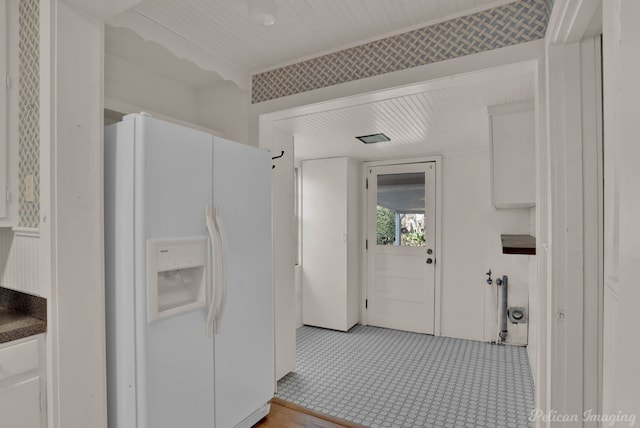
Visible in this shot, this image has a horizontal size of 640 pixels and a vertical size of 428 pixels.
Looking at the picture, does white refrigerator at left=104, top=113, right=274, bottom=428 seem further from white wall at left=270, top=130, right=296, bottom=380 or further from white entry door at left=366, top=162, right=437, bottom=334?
white entry door at left=366, top=162, right=437, bottom=334

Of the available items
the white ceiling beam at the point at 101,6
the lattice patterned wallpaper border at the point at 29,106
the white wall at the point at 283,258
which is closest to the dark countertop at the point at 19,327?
the lattice patterned wallpaper border at the point at 29,106

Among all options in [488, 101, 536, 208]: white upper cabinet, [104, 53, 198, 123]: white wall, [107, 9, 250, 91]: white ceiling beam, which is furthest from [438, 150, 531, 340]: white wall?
[104, 53, 198, 123]: white wall

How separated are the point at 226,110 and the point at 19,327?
177 centimetres

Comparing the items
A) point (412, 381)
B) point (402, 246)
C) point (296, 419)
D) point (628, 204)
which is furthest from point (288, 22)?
point (402, 246)

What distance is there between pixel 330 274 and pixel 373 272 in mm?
614

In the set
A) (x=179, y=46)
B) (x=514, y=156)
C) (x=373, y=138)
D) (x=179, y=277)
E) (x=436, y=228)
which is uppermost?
(x=179, y=46)

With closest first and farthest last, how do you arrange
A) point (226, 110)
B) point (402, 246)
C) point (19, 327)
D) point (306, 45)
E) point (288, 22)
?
point (19, 327)
point (288, 22)
point (306, 45)
point (226, 110)
point (402, 246)

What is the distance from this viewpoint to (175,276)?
1.63m

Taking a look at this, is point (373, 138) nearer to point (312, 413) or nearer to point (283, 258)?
point (283, 258)

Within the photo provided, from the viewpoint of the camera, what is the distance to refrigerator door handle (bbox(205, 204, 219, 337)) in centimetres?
170

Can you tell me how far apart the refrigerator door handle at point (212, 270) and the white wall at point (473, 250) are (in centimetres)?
298

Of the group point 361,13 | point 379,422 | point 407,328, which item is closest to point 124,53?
point 361,13

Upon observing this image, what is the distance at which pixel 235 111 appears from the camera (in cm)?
248

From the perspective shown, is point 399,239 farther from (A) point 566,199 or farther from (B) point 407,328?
(A) point 566,199
